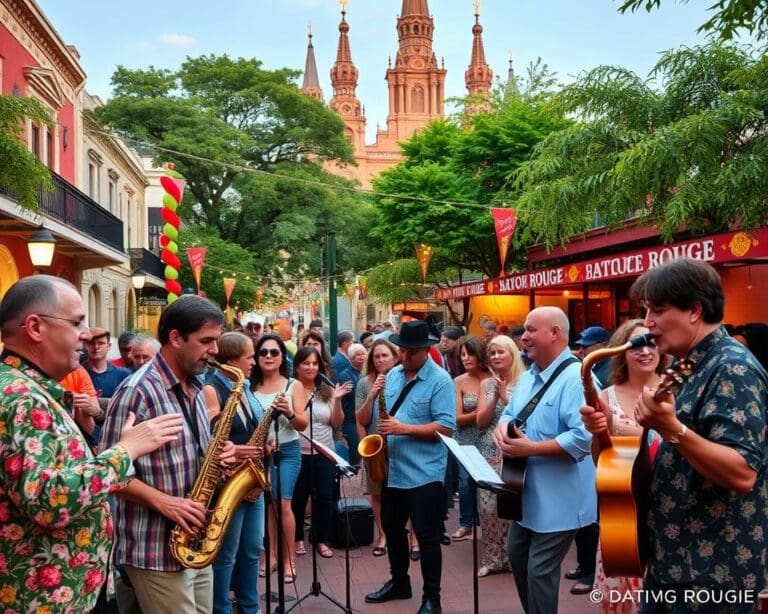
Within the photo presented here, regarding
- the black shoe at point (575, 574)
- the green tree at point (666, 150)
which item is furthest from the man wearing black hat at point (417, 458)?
the green tree at point (666, 150)

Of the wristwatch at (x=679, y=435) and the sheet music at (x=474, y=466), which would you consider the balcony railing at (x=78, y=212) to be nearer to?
the sheet music at (x=474, y=466)

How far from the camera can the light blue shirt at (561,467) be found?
161 inches

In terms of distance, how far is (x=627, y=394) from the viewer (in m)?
4.73

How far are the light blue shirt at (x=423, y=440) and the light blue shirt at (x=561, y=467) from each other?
1.27 m

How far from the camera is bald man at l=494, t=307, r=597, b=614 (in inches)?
161

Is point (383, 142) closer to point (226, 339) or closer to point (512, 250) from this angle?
point (512, 250)

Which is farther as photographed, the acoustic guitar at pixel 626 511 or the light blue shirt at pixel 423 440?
the light blue shirt at pixel 423 440

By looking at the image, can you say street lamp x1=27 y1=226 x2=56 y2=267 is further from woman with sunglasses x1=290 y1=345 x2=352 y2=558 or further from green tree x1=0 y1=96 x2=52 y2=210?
woman with sunglasses x1=290 y1=345 x2=352 y2=558

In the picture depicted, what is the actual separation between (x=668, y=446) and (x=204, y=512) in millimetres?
1958

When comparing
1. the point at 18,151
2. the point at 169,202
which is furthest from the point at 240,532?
the point at 169,202

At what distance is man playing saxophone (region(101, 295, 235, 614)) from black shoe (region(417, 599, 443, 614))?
7.68 ft

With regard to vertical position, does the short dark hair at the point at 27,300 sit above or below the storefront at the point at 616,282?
below

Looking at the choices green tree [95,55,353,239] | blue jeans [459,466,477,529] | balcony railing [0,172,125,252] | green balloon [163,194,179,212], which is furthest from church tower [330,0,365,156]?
blue jeans [459,466,477,529]

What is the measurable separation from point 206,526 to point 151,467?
17.1 inches
